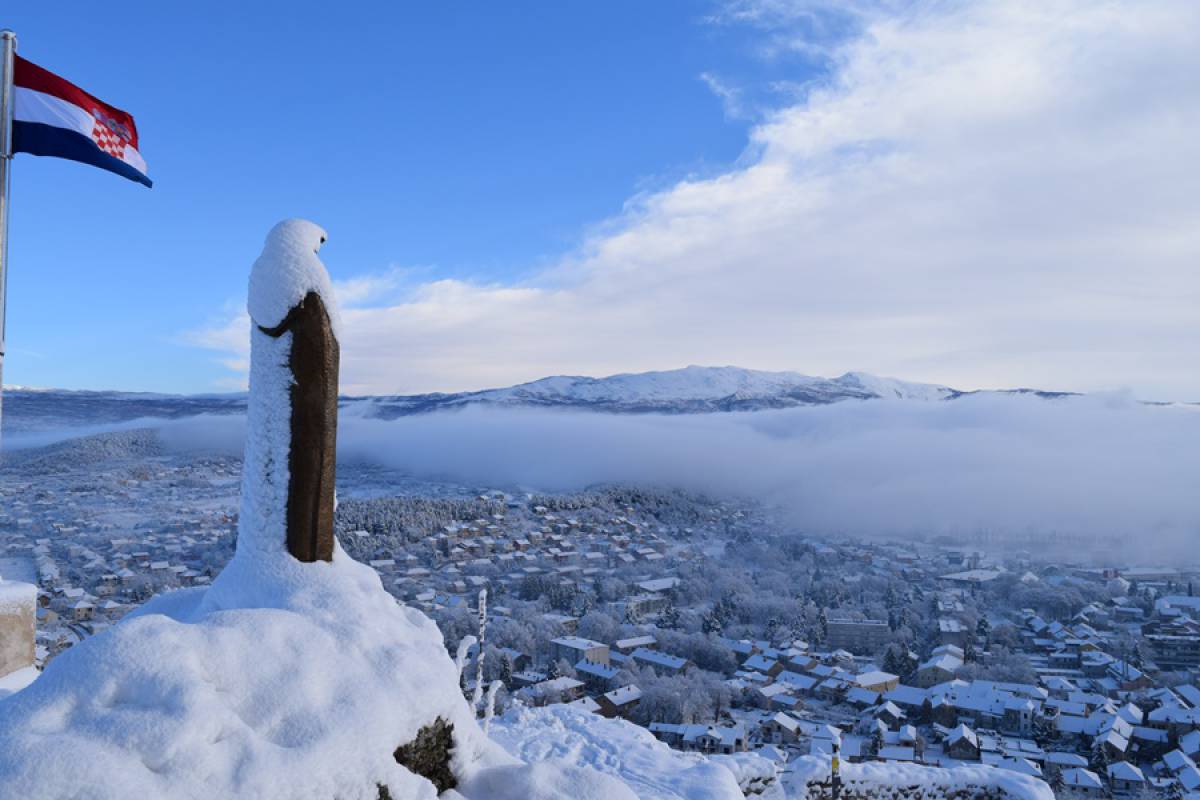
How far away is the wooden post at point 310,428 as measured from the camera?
20.2ft

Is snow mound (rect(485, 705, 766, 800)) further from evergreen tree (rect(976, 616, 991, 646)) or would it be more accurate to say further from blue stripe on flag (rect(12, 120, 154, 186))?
evergreen tree (rect(976, 616, 991, 646))

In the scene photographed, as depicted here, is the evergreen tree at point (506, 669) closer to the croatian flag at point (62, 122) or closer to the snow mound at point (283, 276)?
the croatian flag at point (62, 122)

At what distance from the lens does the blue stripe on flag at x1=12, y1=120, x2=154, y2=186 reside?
25.6ft

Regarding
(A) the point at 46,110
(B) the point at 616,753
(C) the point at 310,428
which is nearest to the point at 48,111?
(A) the point at 46,110

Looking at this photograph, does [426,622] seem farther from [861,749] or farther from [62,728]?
[861,749]

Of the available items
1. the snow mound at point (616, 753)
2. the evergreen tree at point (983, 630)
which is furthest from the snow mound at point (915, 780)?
the evergreen tree at point (983, 630)

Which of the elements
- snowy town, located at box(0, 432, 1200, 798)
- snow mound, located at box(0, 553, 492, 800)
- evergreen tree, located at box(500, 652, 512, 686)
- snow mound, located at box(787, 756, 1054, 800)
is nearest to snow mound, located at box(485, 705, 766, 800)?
snow mound, located at box(787, 756, 1054, 800)

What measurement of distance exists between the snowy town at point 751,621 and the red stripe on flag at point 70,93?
5510mm

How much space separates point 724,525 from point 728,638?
42144mm

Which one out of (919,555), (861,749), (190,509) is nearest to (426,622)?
(861,749)

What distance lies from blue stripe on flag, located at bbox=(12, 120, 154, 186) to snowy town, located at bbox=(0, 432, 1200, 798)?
493 centimetres

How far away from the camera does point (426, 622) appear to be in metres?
6.12

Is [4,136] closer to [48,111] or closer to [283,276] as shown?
[48,111]

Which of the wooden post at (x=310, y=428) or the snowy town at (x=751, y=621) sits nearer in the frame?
the wooden post at (x=310, y=428)
